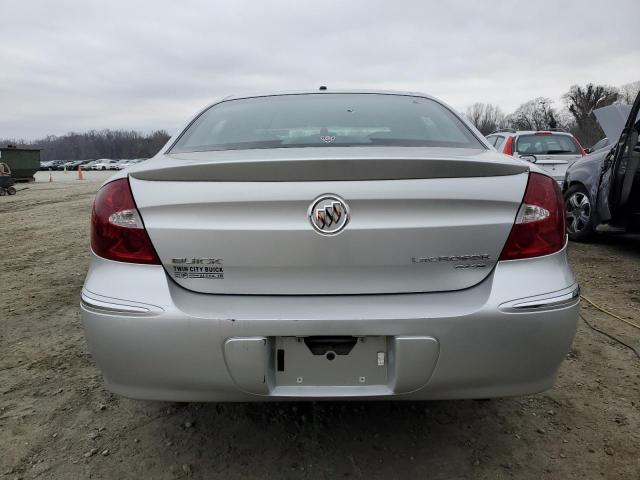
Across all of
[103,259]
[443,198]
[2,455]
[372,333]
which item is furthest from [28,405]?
[443,198]

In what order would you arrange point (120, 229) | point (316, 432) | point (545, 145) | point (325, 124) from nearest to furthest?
point (120, 229) < point (316, 432) < point (325, 124) < point (545, 145)

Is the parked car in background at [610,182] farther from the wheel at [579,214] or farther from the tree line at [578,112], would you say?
the tree line at [578,112]

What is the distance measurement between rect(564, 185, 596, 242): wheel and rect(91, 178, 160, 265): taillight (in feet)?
18.3

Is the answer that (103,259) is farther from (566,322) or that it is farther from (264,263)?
(566,322)

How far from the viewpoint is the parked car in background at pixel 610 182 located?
4688mm

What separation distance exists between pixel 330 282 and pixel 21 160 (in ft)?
79.3

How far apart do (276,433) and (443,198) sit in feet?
4.17

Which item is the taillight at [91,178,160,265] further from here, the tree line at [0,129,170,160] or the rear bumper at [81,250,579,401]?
the tree line at [0,129,170,160]

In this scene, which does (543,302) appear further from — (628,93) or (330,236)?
(628,93)

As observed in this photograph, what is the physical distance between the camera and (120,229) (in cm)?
170

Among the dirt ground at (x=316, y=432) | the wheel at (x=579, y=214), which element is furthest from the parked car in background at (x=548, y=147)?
the dirt ground at (x=316, y=432)

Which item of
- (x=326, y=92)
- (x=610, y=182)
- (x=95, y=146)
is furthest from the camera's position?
(x=95, y=146)

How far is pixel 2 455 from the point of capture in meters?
2.02

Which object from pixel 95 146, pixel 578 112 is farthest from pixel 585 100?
pixel 95 146
